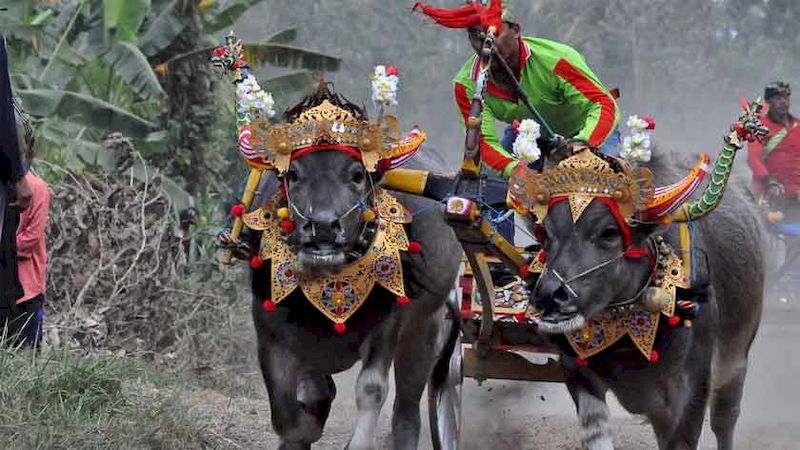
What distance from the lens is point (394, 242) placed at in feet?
20.4

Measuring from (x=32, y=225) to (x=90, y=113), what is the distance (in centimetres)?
476

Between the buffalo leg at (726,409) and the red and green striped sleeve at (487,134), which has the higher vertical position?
the red and green striped sleeve at (487,134)

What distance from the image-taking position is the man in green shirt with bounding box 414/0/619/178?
261 inches

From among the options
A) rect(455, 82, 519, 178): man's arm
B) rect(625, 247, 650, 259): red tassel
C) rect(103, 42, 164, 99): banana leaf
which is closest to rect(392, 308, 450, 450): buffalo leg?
rect(455, 82, 519, 178): man's arm

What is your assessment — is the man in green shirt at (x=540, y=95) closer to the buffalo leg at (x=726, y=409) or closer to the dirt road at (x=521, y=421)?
the buffalo leg at (x=726, y=409)

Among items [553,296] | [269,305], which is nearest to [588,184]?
[553,296]

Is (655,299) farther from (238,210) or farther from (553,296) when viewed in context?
(238,210)

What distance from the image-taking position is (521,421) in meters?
9.29

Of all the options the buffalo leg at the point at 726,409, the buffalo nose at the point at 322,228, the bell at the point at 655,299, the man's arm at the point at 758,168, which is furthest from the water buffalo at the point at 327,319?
the man's arm at the point at 758,168

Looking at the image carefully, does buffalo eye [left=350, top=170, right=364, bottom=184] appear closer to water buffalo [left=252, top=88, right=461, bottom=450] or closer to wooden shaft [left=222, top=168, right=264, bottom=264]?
water buffalo [left=252, top=88, right=461, bottom=450]

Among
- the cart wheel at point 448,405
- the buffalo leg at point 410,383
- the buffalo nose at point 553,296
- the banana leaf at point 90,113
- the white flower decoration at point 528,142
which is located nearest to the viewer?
the buffalo nose at point 553,296

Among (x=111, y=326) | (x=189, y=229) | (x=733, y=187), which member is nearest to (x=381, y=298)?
(x=733, y=187)

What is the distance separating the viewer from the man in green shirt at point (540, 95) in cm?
664

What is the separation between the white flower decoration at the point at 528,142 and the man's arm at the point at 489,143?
0.30 metres
